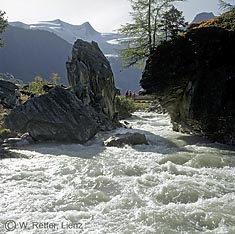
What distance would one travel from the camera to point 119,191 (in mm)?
8492

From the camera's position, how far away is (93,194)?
823cm

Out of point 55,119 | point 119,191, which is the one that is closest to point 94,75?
point 55,119

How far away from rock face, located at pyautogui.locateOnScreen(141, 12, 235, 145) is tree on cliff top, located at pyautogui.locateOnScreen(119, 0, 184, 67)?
10.6m

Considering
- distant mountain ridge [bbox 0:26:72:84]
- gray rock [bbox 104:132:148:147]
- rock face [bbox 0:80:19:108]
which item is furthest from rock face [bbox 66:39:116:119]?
distant mountain ridge [bbox 0:26:72:84]

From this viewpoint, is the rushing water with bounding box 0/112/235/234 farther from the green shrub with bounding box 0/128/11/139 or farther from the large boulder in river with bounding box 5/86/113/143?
the green shrub with bounding box 0/128/11/139

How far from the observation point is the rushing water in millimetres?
6662

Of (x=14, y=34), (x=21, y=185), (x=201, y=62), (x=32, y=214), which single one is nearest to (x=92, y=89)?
(x=201, y=62)

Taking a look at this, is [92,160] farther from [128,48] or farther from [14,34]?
[14,34]

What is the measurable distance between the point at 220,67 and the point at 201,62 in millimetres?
911

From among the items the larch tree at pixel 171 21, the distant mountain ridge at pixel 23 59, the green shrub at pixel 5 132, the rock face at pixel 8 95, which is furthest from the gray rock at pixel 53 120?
the distant mountain ridge at pixel 23 59

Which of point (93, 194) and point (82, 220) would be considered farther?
point (93, 194)

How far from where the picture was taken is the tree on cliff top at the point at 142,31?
27297mm

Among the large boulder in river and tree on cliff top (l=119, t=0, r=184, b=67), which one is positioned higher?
tree on cliff top (l=119, t=0, r=184, b=67)

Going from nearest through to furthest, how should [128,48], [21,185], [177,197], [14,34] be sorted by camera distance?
[177,197] < [21,185] < [128,48] < [14,34]
